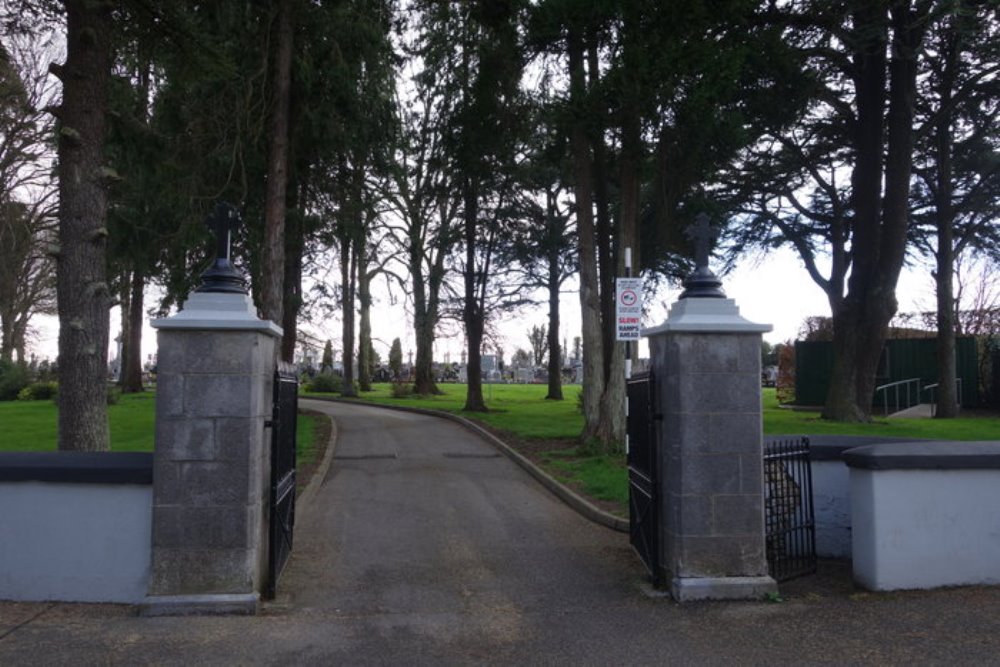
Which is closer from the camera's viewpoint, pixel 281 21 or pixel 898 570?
pixel 898 570

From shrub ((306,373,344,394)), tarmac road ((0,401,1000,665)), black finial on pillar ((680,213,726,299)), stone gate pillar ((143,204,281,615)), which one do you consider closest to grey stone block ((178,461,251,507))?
stone gate pillar ((143,204,281,615))

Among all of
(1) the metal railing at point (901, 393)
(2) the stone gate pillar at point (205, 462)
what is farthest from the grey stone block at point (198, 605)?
(1) the metal railing at point (901, 393)

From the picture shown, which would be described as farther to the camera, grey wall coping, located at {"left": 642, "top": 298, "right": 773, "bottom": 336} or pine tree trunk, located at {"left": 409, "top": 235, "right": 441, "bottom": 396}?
pine tree trunk, located at {"left": 409, "top": 235, "right": 441, "bottom": 396}

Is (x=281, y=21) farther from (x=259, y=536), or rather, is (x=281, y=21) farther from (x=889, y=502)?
(x=889, y=502)

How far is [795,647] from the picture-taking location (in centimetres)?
538

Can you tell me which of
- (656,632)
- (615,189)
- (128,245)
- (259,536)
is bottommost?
(656,632)

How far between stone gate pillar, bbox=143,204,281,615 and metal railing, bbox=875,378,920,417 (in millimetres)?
25989

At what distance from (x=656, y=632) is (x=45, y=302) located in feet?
159

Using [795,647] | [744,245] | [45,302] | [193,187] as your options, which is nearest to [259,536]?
[795,647]

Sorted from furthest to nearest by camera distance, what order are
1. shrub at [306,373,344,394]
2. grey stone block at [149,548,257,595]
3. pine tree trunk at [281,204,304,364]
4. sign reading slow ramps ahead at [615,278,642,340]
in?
shrub at [306,373,344,394] → pine tree trunk at [281,204,304,364] → sign reading slow ramps ahead at [615,278,642,340] → grey stone block at [149,548,257,595]

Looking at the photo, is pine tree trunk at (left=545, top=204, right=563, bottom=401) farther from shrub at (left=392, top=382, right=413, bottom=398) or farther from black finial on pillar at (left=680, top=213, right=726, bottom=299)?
black finial on pillar at (left=680, top=213, right=726, bottom=299)

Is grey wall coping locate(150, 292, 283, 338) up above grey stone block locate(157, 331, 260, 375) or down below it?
above

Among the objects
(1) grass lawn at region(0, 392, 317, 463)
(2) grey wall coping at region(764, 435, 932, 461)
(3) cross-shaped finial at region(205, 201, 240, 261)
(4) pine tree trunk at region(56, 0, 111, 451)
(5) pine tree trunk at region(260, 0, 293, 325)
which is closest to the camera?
(3) cross-shaped finial at region(205, 201, 240, 261)

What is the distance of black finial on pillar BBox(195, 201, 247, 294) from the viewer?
21.4 ft
